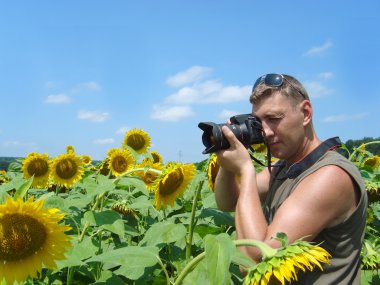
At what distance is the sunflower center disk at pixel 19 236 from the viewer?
1586 millimetres

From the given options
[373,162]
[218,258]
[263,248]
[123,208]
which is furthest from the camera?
[373,162]

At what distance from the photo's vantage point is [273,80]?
2.15 metres

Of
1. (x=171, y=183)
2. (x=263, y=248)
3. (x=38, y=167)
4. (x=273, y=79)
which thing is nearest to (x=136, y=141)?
(x=38, y=167)

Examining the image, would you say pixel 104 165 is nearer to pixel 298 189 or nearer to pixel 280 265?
pixel 298 189

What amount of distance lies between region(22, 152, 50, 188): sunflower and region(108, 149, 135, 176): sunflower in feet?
2.12

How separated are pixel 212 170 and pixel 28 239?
3.42 feet

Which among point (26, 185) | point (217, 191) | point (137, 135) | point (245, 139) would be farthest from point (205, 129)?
point (137, 135)

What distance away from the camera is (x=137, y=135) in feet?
19.7

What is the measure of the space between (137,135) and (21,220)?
4.43 meters

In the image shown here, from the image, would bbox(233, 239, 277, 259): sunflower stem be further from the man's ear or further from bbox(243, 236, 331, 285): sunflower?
the man's ear

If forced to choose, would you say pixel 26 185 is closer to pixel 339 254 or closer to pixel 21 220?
pixel 21 220

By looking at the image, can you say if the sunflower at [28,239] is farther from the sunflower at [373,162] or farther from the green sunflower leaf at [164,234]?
the sunflower at [373,162]

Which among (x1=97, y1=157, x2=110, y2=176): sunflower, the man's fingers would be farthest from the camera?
(x1=97, y1=157, x2=110, y2=176): sunflower

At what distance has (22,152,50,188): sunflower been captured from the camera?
471 centimetres
